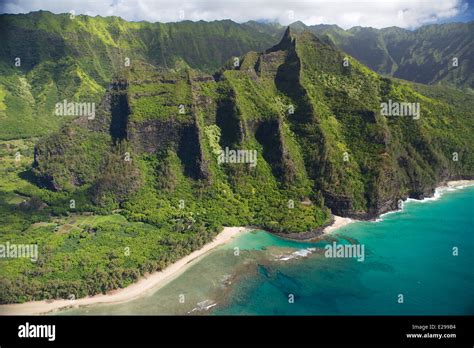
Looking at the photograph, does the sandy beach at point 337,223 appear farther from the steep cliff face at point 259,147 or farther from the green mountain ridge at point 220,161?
the steep cliff face at point 259,147

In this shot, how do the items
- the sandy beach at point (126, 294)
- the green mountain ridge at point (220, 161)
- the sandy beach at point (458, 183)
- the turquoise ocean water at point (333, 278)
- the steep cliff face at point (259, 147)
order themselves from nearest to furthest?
the sandy beach at point (126, 294) → the turquoise ocean water at point (333, 278) → the green mountain ridge at point (220, 161) → the steep cliff face at point (259, 147) → the sandy beach at point (458, 183)

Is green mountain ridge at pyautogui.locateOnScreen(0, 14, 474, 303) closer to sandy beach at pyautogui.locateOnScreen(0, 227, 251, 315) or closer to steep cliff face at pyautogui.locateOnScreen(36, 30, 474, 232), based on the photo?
steep cliff face at pyautogui.locateOnScreen(36, 30, 474, 232)

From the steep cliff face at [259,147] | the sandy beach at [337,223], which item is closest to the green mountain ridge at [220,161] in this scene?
the steep cliff face at [259,147]

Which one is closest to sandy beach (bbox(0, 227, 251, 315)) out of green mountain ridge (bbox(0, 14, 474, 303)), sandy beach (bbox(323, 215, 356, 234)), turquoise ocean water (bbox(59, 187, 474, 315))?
turquoise ocean water (bbox(59, 187, 474, 315))

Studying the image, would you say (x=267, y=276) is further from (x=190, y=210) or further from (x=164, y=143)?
(x=164, y=143)

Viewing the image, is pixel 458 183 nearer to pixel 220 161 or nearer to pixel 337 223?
pixel 337 223

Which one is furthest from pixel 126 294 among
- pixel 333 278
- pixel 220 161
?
pixel 220 161

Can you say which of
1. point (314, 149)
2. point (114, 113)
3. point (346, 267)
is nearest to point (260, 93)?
point (314, 149)
